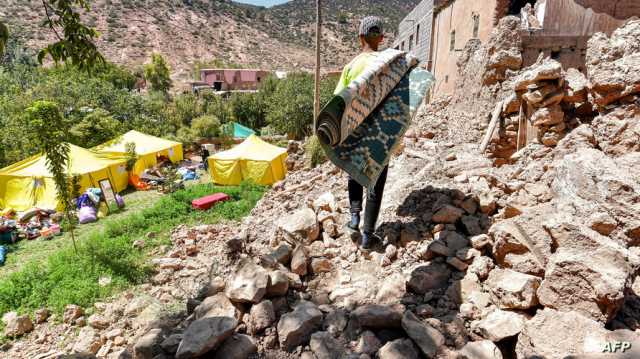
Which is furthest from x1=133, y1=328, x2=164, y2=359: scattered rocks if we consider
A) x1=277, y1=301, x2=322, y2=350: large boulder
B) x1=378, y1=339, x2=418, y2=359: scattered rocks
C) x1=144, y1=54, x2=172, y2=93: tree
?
x1=144, y1=54, x2=172, y2=93: tree

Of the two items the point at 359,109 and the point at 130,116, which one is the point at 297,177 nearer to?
the point at 359,109

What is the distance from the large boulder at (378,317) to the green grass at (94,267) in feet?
14.4

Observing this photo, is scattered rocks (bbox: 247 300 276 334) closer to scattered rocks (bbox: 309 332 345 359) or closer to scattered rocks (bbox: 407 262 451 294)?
scattered rocks (bbox: 309 332 345 359)

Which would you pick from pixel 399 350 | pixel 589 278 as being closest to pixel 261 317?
pixel 399 350

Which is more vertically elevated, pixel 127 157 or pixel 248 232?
pixel 248 232

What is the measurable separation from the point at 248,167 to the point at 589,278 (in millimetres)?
11790

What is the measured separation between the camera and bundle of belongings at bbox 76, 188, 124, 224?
9.34m

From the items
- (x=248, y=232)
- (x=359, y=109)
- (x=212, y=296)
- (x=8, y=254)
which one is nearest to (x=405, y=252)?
(x=359, y=109)

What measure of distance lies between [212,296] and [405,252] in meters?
1.33

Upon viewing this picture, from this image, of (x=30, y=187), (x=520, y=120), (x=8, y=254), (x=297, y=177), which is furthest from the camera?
(x=30, y=187)

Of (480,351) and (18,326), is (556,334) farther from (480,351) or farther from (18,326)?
(18,326)

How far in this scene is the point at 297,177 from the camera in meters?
6.74

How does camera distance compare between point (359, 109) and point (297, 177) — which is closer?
point (359, 109)

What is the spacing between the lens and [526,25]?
325 inches
